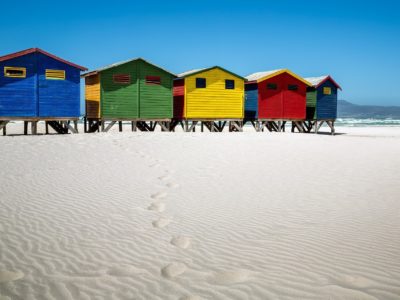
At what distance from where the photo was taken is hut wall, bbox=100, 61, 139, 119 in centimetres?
2209

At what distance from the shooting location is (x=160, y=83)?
930 inches

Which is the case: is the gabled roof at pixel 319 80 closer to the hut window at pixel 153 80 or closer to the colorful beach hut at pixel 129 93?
the colorful beach hut at pixel 129 93

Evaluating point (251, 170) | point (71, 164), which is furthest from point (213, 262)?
point (71, 164)

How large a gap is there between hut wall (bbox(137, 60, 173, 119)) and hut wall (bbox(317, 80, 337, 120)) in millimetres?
13555

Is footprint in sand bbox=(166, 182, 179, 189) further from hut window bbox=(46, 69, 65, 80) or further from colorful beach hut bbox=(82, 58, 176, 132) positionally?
colorful beach hut bbox=(82, 58, 176, 132)

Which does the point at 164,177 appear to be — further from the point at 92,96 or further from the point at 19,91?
the point at 92,96

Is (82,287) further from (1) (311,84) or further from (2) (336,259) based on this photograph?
(1) (311,84)

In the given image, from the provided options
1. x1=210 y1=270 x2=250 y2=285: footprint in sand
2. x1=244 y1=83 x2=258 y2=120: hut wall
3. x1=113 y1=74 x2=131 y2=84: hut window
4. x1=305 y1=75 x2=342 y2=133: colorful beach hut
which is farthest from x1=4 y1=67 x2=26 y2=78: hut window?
x1=305 y1=75 x2=342 y2=133: colorful beach hut

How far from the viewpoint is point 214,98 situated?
25.3m

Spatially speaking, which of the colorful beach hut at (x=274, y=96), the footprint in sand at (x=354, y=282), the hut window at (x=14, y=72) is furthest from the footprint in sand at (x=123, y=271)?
the colorful beach hut at (x=274, y=96)

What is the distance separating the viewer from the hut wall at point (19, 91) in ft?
63.6

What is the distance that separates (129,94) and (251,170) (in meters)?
14.4

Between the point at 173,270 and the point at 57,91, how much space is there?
62.2 ft

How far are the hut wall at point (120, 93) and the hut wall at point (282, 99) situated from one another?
9709 millimetres
